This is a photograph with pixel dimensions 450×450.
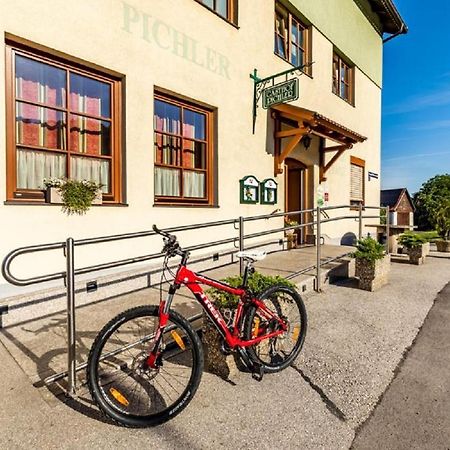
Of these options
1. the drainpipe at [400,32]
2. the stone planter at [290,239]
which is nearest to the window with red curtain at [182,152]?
the stone planter at [290,239]

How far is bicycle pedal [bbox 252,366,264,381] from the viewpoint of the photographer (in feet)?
8.63

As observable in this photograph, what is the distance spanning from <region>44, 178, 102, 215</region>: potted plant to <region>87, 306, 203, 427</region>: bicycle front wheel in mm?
2321

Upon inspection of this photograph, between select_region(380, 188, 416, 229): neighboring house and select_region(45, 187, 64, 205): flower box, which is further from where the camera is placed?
select_region(380, 188, 416, 229): neighboring house

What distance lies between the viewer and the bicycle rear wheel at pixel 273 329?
8.84ft

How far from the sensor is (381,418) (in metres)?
2.28

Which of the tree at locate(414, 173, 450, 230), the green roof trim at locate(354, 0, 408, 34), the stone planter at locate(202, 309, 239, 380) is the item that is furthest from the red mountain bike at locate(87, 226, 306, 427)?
the tree at locate(414, 173, 450, 230)

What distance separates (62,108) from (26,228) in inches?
63.5

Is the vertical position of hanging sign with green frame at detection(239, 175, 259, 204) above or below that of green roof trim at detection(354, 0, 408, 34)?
below

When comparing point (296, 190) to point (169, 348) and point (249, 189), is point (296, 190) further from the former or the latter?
point (169, 348)

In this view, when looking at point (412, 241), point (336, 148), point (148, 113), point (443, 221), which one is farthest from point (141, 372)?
point (443, 221)

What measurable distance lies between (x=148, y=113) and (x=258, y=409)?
428 centimetres

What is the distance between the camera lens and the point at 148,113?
16.8 feet

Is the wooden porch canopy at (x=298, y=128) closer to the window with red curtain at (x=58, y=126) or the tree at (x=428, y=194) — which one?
the window with red curtain at (x=58, y=126)

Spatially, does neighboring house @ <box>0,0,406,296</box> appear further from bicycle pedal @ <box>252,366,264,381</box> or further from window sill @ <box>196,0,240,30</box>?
bicycle pedal @ <box>252,366,264,381</box>
